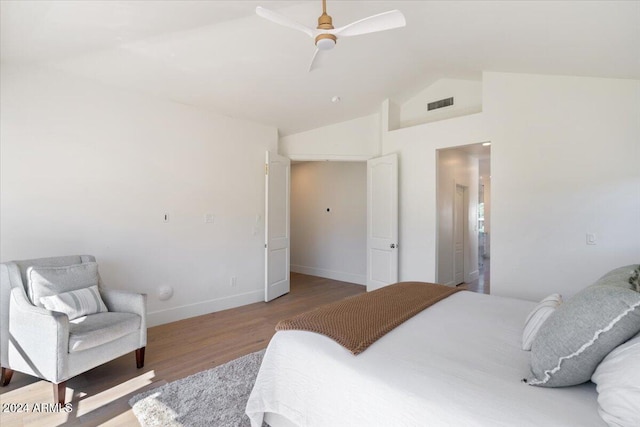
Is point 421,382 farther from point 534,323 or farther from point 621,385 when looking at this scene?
point 534,323

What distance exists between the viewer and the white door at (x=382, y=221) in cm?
471

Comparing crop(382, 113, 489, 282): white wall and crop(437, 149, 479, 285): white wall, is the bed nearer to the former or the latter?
crop(382, 113, 489, 282): white wall

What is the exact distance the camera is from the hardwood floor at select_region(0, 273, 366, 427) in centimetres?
207

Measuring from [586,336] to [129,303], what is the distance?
3.04 m

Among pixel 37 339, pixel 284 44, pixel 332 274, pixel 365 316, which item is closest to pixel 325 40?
pixel 284 44

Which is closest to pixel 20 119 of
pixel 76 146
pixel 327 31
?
pixel 76 146

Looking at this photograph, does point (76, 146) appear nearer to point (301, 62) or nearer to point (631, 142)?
point (301, 62)

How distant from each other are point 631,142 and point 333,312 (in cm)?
331

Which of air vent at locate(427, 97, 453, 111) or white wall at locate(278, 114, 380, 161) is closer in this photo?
air vent at locate(427, 97, 453, 111)

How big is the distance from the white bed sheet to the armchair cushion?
4.45ft

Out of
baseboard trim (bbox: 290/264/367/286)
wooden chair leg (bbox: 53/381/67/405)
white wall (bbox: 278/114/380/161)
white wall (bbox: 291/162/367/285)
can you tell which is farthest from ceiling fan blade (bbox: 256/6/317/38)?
baseboard trim (bbox: 290/264/367/286)

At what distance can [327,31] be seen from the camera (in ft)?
6.58

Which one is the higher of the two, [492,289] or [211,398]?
[492,289]

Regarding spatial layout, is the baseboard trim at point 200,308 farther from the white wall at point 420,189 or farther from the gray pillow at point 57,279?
the white wall at point 420,189
